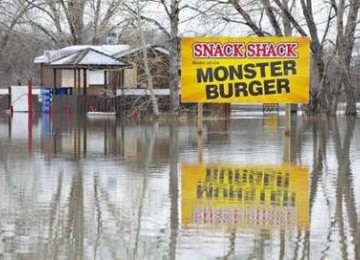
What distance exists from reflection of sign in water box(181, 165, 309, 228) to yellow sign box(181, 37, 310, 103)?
10.2 metres

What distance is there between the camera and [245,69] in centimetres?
2517

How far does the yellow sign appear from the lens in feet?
81.8

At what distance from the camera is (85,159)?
1650cm

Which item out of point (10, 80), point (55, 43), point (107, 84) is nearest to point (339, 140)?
point (107, 84)

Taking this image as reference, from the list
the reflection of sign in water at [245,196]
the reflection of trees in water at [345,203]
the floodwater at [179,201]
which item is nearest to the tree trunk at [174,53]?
the floodwater at [179,201]

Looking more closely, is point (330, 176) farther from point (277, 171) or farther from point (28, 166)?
point (28, 166)

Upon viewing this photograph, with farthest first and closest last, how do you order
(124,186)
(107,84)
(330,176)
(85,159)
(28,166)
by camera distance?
1. (107,84)
2. (85,159)
3. (28,166)
4. (330,176)
5. (124,186)

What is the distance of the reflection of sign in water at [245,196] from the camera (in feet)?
31.0

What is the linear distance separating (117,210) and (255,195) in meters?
2.21

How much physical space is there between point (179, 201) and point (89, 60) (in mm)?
35453

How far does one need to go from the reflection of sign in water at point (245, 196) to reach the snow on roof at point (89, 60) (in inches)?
1203

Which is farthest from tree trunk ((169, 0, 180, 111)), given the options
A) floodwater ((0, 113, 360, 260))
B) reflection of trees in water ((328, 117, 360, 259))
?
reflection of trees in water ((328, 117, 360, 259))

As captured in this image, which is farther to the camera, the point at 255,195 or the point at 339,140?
the point at 339,140

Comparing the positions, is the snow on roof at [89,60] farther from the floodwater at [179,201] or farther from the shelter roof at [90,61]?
the floodwater at [179,201]
